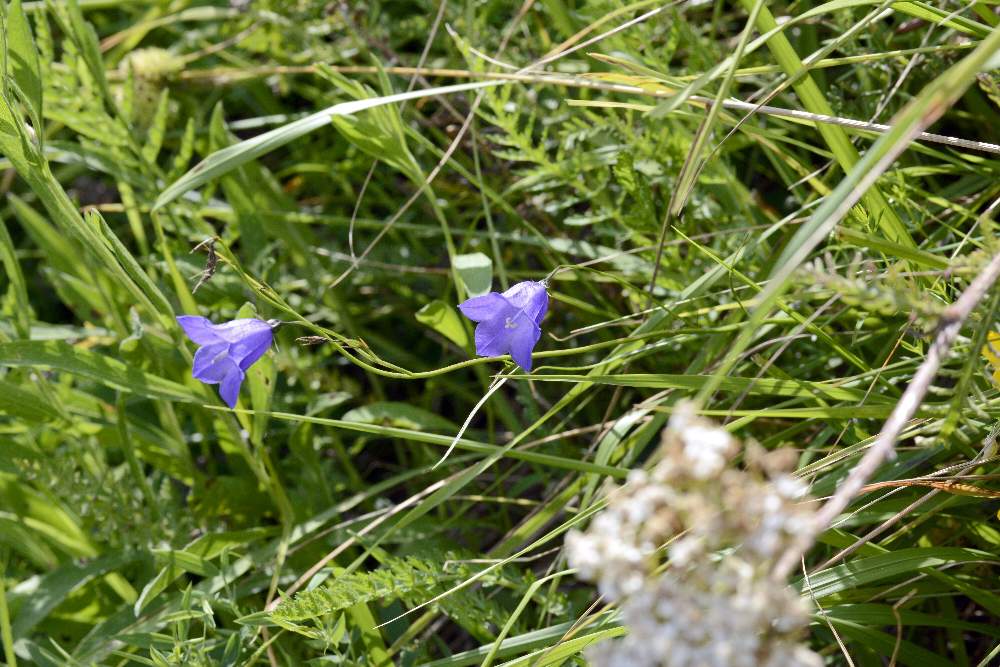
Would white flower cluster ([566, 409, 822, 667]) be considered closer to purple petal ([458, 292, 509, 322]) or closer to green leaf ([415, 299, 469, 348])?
purple petal ([458, 292, 509, 322])

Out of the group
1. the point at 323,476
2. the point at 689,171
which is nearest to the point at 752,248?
the point at 689,171

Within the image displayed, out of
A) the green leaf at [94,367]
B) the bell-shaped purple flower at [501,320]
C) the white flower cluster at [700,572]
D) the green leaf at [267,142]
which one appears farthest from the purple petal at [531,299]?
the white flower cluster at [700,572]

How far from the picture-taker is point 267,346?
57.8 inches

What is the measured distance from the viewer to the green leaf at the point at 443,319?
1.61 meters

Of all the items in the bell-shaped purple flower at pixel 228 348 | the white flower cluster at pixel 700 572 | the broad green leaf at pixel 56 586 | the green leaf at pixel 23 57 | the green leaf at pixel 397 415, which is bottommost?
the broad green leaf at pixel 56 586

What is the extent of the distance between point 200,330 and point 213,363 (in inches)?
2.6

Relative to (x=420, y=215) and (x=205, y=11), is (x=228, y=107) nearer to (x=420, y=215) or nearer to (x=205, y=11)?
(x=205, y=11)

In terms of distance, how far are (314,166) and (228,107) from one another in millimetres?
625

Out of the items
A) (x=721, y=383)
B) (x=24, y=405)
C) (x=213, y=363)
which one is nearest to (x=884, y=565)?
(x=721, y=383)

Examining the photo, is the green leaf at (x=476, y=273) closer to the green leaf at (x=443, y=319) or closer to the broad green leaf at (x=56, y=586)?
the green leaf at (x=443, y=319)

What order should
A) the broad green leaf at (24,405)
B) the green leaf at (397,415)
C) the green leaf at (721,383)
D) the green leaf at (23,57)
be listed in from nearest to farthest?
the green leaf at (721,383), the green leaf at (23,57), the broad green leaf at (24,405), the green leaf at (397,415)

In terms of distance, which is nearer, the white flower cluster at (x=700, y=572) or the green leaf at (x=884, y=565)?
the white flower cluster at (x=700, y=572)

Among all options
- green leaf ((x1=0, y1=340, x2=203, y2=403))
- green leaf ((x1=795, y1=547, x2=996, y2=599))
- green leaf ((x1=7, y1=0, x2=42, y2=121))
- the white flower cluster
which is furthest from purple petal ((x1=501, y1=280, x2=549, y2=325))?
green leaf ((x1=7, y1=0, x2=42, y2=121))

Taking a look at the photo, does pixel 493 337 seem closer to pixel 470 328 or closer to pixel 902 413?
pixel 470 328
